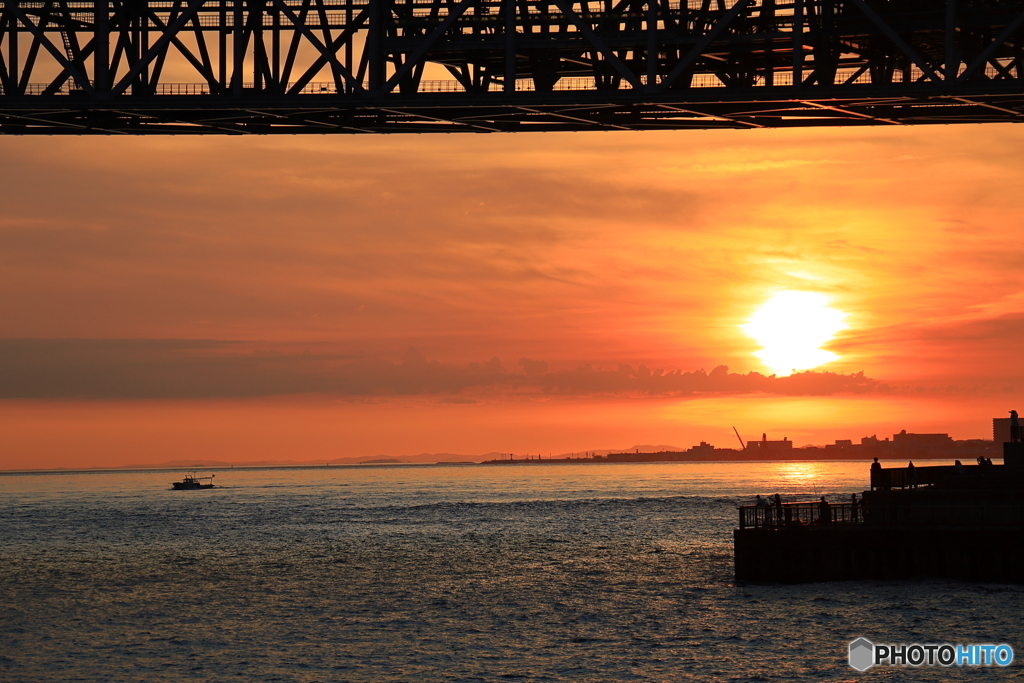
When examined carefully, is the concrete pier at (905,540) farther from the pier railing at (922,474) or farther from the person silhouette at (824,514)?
the pier railing at (922,474)

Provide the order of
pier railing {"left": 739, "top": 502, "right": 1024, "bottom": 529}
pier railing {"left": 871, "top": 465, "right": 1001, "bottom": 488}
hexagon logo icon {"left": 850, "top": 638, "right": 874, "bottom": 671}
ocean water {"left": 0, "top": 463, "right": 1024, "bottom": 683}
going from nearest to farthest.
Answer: hexagon logo icon {"left": 850, "top": 638, "right": 874, "bottom": 671}
ocean water {"left": 0, "top": 463, "right": 1024, "bottom": 683}
pier railing {"left": 739, "top": 502, "right": 1024, "bottom": 529}
pier railing {"left": 871, "top": 465, "right": 1001, "bottom": 488}

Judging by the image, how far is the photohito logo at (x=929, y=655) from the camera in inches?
1341

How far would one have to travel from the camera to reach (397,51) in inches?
1761

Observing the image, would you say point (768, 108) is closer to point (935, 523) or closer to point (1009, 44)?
point (1009, 44)

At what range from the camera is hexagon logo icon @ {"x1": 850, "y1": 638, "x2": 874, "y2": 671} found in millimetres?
34031

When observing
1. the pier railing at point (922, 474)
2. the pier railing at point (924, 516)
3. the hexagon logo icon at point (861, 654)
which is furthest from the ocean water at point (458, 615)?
the pier railing at point (922, 474)

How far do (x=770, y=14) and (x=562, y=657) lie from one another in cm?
2375

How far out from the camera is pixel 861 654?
35.3 metres

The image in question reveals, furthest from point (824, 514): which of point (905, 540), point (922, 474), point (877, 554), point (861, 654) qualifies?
point (861, 654)

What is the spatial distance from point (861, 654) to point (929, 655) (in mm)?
1897

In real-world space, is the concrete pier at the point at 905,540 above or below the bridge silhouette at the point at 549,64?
below

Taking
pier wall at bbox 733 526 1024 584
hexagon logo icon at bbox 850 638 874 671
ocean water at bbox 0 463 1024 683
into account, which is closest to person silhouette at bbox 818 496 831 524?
pier wall at bbox 733 526 1024 584

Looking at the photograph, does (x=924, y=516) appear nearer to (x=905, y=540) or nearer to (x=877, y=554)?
(x=905, y=540)

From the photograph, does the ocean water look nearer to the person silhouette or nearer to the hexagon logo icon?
the hexagon logo icon
